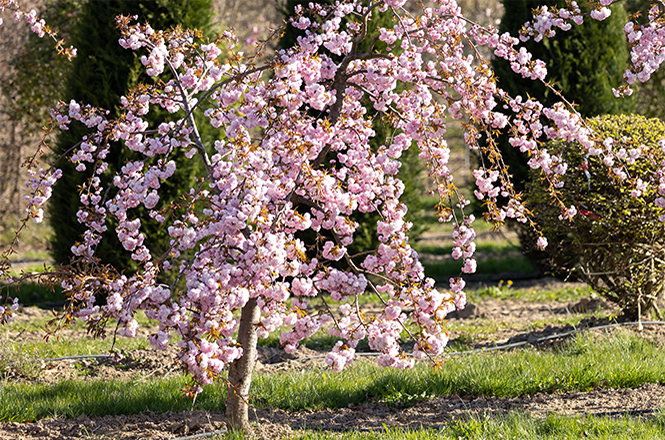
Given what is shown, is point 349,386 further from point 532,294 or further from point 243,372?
point 532,294

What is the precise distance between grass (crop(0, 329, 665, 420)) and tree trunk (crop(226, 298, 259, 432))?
0.63 m

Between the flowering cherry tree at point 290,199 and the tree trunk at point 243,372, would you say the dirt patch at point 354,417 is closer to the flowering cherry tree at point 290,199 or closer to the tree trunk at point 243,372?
the tree trunk at point 243,372

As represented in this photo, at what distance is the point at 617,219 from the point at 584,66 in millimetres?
4281

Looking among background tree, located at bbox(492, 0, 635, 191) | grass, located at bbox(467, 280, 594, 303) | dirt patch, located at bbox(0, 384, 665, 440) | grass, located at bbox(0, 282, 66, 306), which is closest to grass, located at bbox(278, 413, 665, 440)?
dirt patch, located at bbox(0, 384, 665, 440)

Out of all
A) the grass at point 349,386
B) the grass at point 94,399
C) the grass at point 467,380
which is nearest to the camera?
the grass at point 94,399

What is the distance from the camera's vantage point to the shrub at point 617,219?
15.7 ft

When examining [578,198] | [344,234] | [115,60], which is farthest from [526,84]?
[344,234]

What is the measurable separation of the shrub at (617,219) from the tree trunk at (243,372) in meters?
2.51

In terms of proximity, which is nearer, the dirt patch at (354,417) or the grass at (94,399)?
the dirt patch at (354,417)

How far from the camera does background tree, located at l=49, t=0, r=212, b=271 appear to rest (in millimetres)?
7180

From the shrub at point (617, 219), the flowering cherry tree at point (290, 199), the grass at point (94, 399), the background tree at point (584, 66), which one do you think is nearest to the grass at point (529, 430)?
the flowering cherry tree at point (290, 199)

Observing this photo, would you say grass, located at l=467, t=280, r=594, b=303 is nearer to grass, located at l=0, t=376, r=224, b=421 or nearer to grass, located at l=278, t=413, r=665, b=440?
grass, located at l=278, t=413, r=665, b=440

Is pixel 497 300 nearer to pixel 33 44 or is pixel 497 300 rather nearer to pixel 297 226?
pixel 297 226

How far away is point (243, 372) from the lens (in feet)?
11.0
